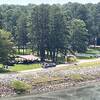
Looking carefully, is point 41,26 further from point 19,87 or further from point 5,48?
point 19,87

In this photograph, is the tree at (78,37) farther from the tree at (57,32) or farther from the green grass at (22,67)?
the green grass at (22,67)

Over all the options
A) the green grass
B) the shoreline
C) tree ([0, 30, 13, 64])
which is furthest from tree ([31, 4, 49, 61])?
the shoreline

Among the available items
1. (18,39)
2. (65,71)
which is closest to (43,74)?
(65,71)

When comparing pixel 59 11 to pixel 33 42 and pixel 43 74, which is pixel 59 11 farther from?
pixel 43 74

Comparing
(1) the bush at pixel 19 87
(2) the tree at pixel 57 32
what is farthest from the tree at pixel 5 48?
(1) the bush at pixel 19 87

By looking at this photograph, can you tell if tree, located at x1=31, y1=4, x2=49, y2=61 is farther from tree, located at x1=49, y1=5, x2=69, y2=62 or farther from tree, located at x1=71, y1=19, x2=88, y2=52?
tree, located at x1=71, y1=19, x2=88, y2=52

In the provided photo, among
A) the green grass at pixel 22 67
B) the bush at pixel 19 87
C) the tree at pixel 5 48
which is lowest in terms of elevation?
the bush at pixel 19 87
